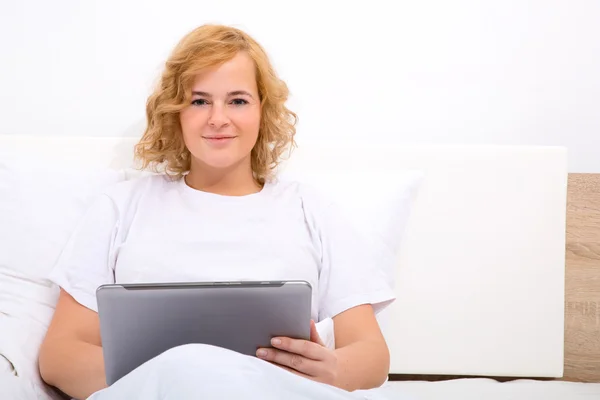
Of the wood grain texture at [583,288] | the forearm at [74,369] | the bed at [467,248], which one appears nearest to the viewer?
the forearm at [74,369]

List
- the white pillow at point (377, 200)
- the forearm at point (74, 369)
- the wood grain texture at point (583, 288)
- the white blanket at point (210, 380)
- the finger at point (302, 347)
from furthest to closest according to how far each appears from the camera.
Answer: the wood grain texture at point (583, 288) → the white pillow at point (377, 200) → the forearm at point (74, 369) → the finger at point (302, 347) → the white blanket at point (210, 380)

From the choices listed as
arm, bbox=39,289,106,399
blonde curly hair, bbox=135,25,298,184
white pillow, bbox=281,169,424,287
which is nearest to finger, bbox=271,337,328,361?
arm, bbox=39,289,106,399

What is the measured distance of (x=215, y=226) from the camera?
4.75ft

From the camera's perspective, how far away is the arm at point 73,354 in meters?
1.24

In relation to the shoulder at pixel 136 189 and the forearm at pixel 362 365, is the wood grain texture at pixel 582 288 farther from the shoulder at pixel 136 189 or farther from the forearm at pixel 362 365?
the shoulder at pixel 136 189

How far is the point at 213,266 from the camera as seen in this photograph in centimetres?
139

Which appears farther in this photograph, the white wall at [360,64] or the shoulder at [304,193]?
the white wall at [360,64]

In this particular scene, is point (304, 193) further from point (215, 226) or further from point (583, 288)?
point (583, 288)

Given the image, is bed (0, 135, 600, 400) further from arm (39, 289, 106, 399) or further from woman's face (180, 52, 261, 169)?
arm (39, 289, 106, 399)

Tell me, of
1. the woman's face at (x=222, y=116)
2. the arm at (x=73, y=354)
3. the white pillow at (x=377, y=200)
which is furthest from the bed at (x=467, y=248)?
the arm at (x=73, y=354)

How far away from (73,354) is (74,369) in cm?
3

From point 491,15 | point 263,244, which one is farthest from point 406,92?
point 263,244

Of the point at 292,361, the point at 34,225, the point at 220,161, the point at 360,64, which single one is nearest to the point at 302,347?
the point at 292,361

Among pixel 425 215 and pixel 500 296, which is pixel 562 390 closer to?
pixel 500 296
